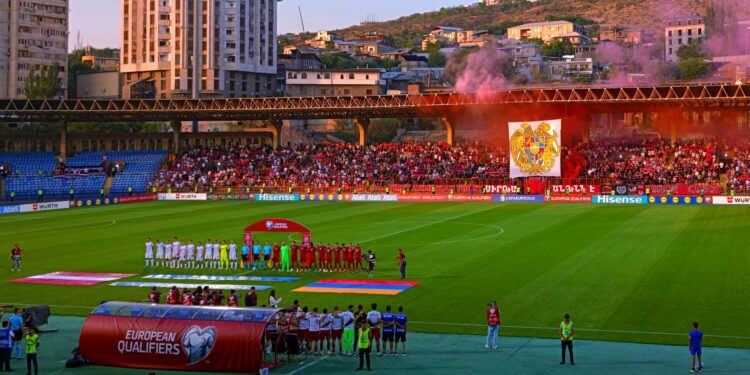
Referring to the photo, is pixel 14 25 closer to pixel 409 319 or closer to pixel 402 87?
pixel 402 87

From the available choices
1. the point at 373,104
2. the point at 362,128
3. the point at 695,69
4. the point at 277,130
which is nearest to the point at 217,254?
the point at 373,104

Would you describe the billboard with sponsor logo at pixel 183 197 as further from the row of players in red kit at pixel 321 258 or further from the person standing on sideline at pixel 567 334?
the person standing on sideline at pixel 567 334

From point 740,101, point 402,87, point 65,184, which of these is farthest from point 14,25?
point 740,101

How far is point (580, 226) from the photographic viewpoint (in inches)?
2253

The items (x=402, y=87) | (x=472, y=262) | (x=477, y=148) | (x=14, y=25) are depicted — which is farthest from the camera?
(x=402, y=87)

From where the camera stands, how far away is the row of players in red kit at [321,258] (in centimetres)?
3928

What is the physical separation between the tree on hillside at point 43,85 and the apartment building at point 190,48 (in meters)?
11.2

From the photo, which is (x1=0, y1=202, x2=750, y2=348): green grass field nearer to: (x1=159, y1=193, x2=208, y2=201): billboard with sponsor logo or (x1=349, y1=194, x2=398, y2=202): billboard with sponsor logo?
(x1=349, y1=194, x2=398, y2=202): billboard with sponsor logo

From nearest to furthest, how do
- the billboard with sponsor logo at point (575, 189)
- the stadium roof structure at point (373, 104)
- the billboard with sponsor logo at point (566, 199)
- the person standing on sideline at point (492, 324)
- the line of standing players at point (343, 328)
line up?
1. the line of standing players at point (343, 328)
2. the person standing on sideline at point (492, 324)
3. the billboard with sponsor logo at point (566, 199)
4. the billboard with sponsor logo at point (575, 189)
5. the stadium roof structure at point (373, 104)

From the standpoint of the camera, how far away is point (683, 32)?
162750 mm

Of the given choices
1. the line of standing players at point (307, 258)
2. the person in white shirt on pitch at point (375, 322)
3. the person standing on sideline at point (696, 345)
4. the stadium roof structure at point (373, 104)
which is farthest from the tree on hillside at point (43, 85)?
the person standing on sideline at point (696, 345)

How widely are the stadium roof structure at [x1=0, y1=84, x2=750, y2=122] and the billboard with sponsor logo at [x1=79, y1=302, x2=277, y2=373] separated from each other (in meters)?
65.6

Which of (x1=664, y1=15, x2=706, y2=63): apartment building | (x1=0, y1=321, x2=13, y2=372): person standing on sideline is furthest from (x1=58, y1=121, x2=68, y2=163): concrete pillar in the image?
(x1=664, y1=15, x2=706, y2=63): apartment building

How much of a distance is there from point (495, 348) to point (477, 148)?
223 ft
